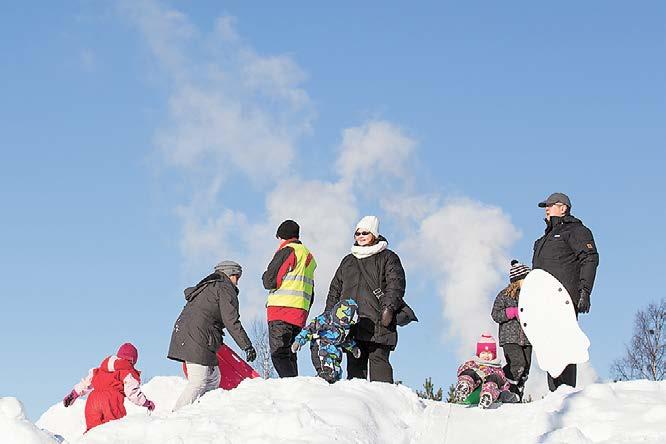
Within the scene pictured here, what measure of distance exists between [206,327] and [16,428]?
9.33ft

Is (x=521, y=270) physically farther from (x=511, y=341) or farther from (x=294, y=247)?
(x=294, y=247)

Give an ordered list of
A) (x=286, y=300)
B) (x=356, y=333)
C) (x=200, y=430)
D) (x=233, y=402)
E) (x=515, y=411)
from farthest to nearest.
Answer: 1. (x=286, y=300)
2. (x=356, y=333)
3. (x=515, y=411)
4. (x=233, y=402)
5. (x=200, y=430)

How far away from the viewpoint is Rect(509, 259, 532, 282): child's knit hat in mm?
11562

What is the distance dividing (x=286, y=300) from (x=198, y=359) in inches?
53.0

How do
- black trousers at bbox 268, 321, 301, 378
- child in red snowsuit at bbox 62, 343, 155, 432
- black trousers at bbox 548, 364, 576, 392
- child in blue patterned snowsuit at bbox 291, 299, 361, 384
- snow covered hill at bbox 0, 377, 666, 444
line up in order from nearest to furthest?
snow covered hill at bbox 0, 377, 666, 444, child in red snowsuit at bbox 62, 343, 155, 432, child in blue patterned snowsuit at bbox 291, 299, 361, 384, black trousers at bbox 548, 364, 576, 392, black trousers at bbox 268, 321, 301, 378

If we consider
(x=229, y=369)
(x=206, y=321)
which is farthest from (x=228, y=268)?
(x=229, y=369)

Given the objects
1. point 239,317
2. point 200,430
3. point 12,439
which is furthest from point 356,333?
point 12,439

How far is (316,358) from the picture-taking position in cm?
1012

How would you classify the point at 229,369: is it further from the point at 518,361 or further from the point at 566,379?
the point at 566,379

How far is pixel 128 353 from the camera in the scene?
9672 millimetres

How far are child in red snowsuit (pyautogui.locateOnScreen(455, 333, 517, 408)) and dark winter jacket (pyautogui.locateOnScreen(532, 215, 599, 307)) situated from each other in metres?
1.19

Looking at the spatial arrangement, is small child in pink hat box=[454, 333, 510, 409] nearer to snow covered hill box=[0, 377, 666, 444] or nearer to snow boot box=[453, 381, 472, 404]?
snow boot box=[453, 381, 472, 404]

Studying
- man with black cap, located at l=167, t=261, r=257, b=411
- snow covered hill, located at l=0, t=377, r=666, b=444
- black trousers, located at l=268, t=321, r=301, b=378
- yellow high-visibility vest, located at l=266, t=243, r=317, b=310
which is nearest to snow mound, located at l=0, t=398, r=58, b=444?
snow covered hill, located at l=0, t=377, r=666, b=444

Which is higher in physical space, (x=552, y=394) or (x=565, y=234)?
(x=565, y=234)
